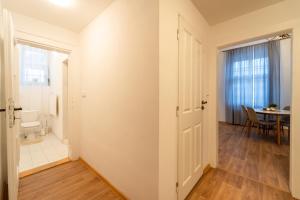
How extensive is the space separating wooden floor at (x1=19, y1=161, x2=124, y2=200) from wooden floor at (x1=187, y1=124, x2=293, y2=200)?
45.6 inches

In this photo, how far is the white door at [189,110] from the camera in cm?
143

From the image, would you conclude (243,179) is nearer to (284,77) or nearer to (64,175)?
(64,175)

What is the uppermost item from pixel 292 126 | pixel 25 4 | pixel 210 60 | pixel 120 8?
pixel 25 4

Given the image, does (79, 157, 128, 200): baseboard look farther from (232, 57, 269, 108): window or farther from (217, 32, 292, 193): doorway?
(232, 57, 269, 108): window

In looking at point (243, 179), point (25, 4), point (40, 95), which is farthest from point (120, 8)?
point (40, 95)

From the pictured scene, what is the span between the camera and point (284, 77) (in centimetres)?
429

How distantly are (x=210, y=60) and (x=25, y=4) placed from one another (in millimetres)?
2842

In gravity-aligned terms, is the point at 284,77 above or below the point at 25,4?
below

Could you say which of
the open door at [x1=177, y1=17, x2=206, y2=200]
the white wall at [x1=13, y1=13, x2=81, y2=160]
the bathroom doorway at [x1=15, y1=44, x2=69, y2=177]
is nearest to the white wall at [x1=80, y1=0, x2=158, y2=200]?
the open door at [x1=177, y1=17, x2=206, y2=200]

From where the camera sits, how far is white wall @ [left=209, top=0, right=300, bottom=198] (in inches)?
62.5

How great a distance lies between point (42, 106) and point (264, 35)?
18.7 feet

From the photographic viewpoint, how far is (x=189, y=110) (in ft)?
5.29

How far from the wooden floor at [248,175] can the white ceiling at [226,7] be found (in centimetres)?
245

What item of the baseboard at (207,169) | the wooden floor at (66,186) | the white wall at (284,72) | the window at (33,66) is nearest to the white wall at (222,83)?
the white wall at (284,72)
